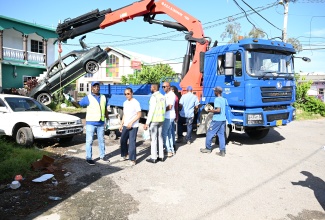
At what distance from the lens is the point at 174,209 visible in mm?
3871

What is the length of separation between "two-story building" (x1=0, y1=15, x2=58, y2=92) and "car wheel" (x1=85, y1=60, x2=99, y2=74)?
8.80 metres

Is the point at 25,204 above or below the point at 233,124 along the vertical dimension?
below

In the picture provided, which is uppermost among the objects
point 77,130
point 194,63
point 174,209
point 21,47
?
point 21,47

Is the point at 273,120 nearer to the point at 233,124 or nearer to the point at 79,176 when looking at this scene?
the point at 233,124

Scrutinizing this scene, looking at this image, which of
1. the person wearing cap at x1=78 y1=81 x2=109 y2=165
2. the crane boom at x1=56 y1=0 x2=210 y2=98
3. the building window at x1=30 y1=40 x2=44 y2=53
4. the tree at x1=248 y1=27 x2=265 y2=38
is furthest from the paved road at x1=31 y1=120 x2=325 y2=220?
the tree at x1=248 y1=27 x2=265 y2=38

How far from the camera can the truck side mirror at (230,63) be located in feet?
24.7

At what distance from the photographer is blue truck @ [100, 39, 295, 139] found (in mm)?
7441

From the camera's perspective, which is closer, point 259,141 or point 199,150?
point 199,150

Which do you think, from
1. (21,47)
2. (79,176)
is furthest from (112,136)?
(21,47)

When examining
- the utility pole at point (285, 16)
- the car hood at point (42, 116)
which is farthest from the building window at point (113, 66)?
the car hood at point (42, 116)

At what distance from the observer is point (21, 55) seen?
1923cm

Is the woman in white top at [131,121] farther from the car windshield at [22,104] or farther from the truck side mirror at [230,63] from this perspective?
the car windshield at [22,104]

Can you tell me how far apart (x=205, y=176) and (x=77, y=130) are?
4109 millimetres

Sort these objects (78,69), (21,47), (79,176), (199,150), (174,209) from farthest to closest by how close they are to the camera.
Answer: (21,47) → (78,69) → (199,150) → (79,176) → (174,209)
